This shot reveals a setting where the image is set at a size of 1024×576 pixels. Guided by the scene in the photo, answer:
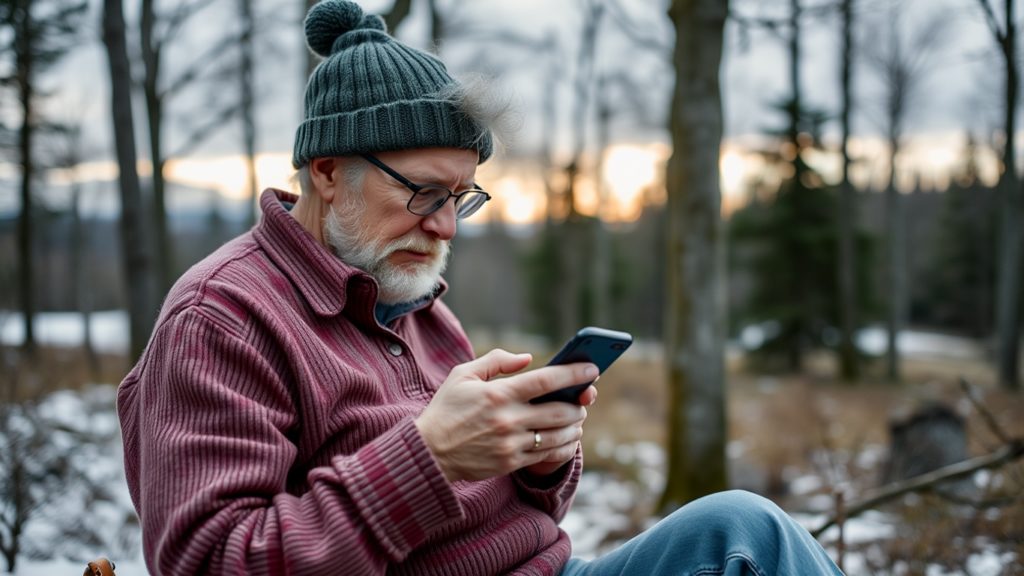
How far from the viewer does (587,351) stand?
1.51 m

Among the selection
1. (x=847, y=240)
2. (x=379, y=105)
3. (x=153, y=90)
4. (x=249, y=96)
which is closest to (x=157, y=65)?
(x=153, y=90)

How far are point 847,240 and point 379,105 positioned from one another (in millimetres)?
14399

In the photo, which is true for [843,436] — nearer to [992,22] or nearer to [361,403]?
[992,22]

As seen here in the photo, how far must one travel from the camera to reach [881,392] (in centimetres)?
1384

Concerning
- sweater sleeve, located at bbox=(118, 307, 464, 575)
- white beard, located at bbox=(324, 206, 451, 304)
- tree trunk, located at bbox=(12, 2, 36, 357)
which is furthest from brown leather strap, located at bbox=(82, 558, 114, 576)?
tree trunk, located at bbox=(12, 2, 36, 357)

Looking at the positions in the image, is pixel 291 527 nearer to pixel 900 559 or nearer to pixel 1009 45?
pixel 900 559

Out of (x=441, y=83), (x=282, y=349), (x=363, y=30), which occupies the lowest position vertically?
(x=282, y=349)

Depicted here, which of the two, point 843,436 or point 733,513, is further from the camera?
point 843,436

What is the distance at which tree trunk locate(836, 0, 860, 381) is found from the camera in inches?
567

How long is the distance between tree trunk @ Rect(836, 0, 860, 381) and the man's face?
14.0 meters

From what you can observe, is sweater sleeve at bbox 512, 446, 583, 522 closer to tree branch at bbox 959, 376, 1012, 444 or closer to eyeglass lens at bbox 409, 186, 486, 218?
eyeglass lens at bbox 409, 186, 486, 218

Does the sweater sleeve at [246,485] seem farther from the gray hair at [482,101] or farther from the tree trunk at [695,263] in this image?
the tree trunk at [695,263]

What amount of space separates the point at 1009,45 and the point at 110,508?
665 cm

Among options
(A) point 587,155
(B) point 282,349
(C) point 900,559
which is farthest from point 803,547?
(A) point 587,155
